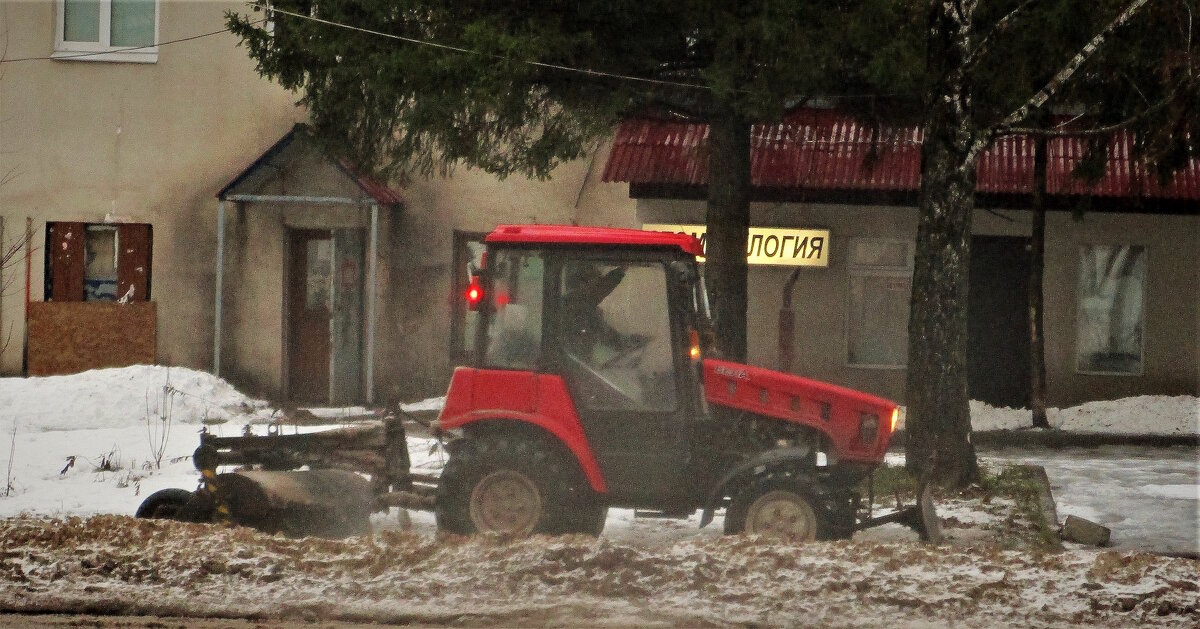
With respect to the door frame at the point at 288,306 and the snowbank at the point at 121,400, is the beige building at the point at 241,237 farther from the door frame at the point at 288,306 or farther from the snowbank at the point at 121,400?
the snowbank at the point at 121,400

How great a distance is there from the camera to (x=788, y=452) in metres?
8.70

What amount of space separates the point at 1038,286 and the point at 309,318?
10.6 meters

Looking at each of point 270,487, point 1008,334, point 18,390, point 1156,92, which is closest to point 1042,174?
point 1008,334

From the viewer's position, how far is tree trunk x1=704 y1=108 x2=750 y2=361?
1489cm

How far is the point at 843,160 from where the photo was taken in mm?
18500

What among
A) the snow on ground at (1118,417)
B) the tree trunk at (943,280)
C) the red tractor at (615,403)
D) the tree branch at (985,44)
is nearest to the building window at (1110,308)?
the snow on ground at (1118,417)

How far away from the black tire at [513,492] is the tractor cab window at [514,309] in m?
0.53

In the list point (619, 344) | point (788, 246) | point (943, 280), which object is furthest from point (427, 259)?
point (619, 344)

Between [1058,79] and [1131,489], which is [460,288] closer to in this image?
[1131,489]

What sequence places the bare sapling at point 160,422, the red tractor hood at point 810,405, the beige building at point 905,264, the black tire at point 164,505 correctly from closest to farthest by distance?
the red tractor hood at point 810,405
the black tire at point 164,505
the bare sapling at point 160,422
the beige building at point 905,264

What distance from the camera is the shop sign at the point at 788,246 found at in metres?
19.2

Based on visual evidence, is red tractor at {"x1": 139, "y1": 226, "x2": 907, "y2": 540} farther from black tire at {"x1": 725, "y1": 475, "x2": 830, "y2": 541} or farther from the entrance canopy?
the entrance canopy

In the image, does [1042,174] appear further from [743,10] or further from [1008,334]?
[743,10]

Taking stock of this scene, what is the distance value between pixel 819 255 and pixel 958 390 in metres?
7.05
